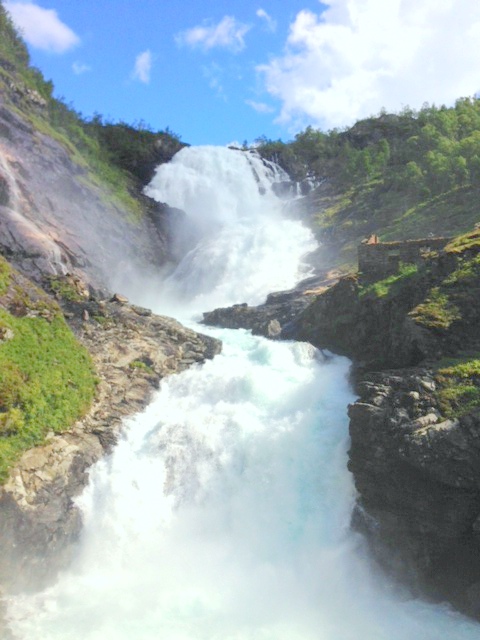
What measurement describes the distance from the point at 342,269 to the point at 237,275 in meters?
8.34

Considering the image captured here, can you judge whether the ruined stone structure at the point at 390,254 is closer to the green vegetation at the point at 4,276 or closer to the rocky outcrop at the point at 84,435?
the rocky outcrop at the point at 84,435

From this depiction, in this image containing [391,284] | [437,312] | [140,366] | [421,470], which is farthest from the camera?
[391,284]

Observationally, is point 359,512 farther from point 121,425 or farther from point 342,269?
point 342,269

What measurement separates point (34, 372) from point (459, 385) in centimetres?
1381

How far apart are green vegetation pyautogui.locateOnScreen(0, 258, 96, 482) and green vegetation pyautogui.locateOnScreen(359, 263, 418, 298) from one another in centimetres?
1209

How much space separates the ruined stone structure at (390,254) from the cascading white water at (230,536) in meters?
5.97

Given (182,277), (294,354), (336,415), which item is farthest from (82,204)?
(336,415)

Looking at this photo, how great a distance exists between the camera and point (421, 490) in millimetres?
14227

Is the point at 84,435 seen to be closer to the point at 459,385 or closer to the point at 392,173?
the point at 459,385

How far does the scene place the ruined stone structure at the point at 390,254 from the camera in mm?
23125

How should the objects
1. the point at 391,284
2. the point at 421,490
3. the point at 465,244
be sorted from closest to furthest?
the point at 421,490 < the point at 465,244 < the point at 391,284

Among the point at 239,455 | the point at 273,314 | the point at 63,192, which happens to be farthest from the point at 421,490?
the point at 63,192

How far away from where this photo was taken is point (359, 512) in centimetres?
1527

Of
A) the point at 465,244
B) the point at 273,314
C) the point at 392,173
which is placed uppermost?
the point at 392,173
